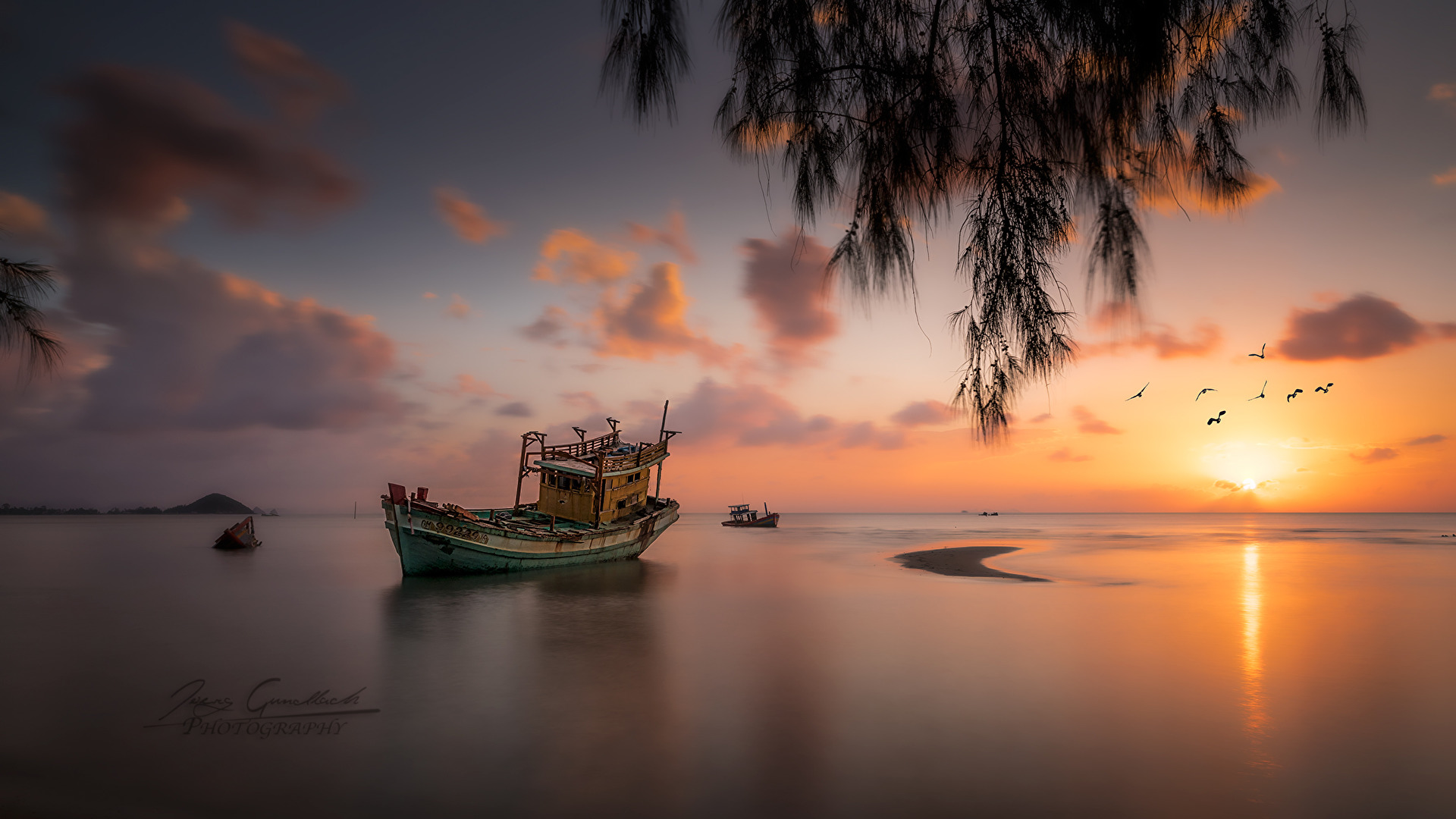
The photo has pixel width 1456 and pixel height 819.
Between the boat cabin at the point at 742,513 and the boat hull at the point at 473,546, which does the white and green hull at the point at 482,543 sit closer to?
the boat hull at the point at 473,546

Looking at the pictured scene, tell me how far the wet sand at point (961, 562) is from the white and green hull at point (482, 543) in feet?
56.5

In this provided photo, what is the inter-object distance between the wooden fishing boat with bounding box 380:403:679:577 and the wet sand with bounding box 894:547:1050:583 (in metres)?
14.8

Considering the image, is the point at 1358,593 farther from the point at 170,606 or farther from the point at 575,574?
the point at 170,606

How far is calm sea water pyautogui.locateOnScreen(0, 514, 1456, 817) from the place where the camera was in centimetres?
786

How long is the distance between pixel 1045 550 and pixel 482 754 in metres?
53.0

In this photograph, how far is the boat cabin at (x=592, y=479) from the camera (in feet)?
94.4

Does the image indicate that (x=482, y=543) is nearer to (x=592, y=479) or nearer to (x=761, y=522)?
(x=592, y=479)

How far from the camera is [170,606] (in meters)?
24.9

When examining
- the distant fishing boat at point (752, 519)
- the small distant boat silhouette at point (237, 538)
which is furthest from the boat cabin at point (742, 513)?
the small distant boat silhouette at point (237, 538)

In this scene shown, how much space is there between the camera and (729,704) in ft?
38.8

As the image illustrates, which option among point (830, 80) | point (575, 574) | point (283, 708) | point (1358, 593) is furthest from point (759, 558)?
point (830, 80)

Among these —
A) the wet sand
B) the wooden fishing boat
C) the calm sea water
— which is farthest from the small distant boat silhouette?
the wet sand

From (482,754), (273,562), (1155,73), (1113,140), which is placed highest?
(1155,73)

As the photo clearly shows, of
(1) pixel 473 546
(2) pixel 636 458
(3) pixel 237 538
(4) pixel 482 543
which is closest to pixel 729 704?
(4) pixel 482 543
